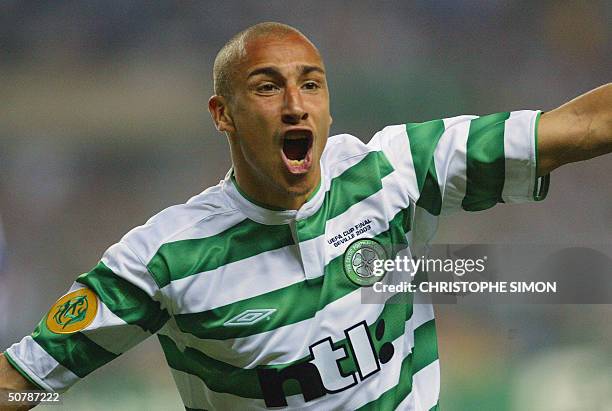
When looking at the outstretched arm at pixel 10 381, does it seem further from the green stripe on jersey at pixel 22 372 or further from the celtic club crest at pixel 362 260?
the celtic club crest at pixel 362 260

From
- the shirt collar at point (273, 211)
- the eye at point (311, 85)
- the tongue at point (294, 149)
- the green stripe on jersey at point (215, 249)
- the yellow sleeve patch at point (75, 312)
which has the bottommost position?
the yellow sleeve patch at point (75, 312)

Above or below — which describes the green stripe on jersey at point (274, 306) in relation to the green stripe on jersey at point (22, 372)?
above

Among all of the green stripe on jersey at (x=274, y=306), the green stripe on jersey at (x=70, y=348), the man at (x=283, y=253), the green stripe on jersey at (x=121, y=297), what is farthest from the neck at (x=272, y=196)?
the green stripe on jersey at (x=70, y=348)

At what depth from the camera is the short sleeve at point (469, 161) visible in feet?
4.88

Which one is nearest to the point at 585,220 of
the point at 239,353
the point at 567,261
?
the point at 567,261

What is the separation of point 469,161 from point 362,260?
0.21m

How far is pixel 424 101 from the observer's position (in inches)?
112

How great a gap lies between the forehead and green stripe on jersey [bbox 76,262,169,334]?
0.35 meters

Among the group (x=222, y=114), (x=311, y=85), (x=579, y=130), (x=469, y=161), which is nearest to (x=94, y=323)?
(x=222, y=114)

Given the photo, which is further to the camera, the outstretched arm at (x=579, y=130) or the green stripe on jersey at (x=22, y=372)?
the green stripe on jersey at (x=22, y=372)

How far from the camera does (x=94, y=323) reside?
4.96ft

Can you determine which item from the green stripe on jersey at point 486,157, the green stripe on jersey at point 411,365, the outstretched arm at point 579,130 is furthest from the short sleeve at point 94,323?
the outstretched arm at point 579,130

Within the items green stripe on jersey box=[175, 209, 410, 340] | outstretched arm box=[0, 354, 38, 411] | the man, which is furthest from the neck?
outstretched arm box=[0, 354, 38, 411]

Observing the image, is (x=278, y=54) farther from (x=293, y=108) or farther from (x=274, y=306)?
(x=274, y=306)
